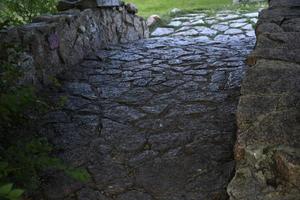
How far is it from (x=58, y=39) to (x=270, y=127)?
3.33 metres

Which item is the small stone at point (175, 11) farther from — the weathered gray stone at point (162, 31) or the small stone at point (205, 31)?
the small stone at point (205, 31)

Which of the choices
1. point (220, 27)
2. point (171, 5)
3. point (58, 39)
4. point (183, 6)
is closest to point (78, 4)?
point (58, 39)

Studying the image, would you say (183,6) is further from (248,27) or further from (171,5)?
(248,27)

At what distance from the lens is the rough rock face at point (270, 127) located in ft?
5.84

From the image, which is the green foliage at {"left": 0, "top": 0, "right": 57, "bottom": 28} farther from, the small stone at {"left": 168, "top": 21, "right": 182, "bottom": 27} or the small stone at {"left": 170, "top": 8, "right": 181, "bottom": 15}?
the small stone at {"left": 170, "top": 8, "right": 181, "bottom": 15}

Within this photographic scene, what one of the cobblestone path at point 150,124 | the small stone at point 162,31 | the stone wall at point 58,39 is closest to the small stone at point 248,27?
the small stone at point 162,31

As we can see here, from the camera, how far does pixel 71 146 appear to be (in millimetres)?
3213

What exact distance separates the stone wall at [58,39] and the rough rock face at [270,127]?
1.75 m

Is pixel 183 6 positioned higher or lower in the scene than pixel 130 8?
lower

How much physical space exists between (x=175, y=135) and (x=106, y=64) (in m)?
2.37

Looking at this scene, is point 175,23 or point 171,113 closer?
point 171,113

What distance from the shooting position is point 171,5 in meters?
13.2

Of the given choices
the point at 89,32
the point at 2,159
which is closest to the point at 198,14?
the point at 89,32

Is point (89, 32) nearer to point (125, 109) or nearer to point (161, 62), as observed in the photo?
point (161, 62)
